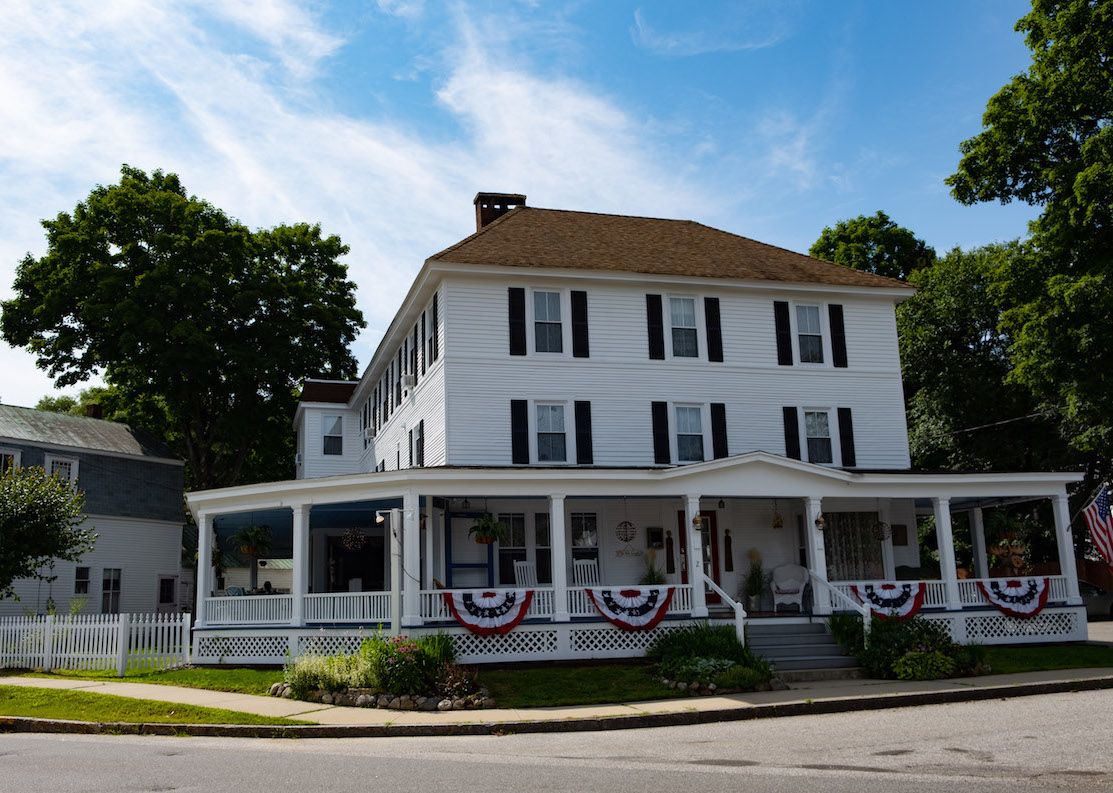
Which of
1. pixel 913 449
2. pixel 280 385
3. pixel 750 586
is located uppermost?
pixel 280 385

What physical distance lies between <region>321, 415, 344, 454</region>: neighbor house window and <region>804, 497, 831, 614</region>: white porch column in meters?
18.3

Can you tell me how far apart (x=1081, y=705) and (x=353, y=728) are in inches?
398

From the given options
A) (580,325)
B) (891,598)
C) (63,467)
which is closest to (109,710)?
(580,325)

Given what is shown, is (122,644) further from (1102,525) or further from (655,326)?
(1102,525)

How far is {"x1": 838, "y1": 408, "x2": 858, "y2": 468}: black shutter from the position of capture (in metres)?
23.9

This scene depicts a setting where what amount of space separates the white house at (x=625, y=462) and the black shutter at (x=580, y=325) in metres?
0.05

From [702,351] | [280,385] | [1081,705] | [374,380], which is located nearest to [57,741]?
[1081,705]

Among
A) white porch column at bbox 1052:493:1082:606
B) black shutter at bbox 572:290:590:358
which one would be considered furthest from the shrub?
black shutter at bbox 572:290:590:358

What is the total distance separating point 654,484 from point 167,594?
76.9ft

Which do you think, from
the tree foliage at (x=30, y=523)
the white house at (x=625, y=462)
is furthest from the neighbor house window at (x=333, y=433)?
Result: the tree foliage at (x=30, y=523)

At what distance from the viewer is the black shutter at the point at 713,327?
77.3 ft

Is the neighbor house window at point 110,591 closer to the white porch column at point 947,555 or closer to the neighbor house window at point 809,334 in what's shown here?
the neighbor house window at point 809,334

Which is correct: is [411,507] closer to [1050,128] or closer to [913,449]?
[1050,128]

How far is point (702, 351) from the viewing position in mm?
23469
